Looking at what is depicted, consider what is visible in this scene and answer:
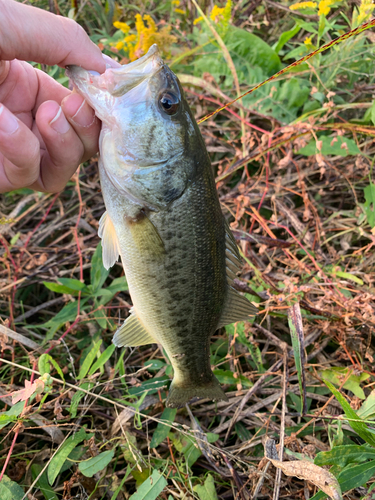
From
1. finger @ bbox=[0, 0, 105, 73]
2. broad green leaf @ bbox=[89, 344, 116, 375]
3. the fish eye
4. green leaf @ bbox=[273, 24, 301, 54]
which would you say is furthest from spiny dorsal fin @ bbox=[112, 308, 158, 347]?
green leaf @ bbox=[273, 24, 301, 54]

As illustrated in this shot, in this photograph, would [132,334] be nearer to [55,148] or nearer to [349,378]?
[55,148]

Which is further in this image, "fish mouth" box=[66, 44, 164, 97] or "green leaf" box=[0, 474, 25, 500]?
"green leaf" box=[0, 474, 25, 500]

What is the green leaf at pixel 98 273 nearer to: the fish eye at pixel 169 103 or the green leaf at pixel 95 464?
the green leaf at pixel 95 464

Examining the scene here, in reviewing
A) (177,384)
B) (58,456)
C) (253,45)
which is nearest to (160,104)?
(177,384)

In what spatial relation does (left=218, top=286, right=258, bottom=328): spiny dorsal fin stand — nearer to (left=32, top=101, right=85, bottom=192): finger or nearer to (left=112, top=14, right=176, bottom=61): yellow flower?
(left=32, top=101, right=85, bottom=192): finger

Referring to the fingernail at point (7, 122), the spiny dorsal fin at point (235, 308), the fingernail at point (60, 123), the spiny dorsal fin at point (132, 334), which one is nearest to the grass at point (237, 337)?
the spiny dorsal fin at point (132, 334)

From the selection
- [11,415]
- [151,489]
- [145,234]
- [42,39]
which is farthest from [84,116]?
[151,489]

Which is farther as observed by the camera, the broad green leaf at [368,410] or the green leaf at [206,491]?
the green leaf at [206,491]
